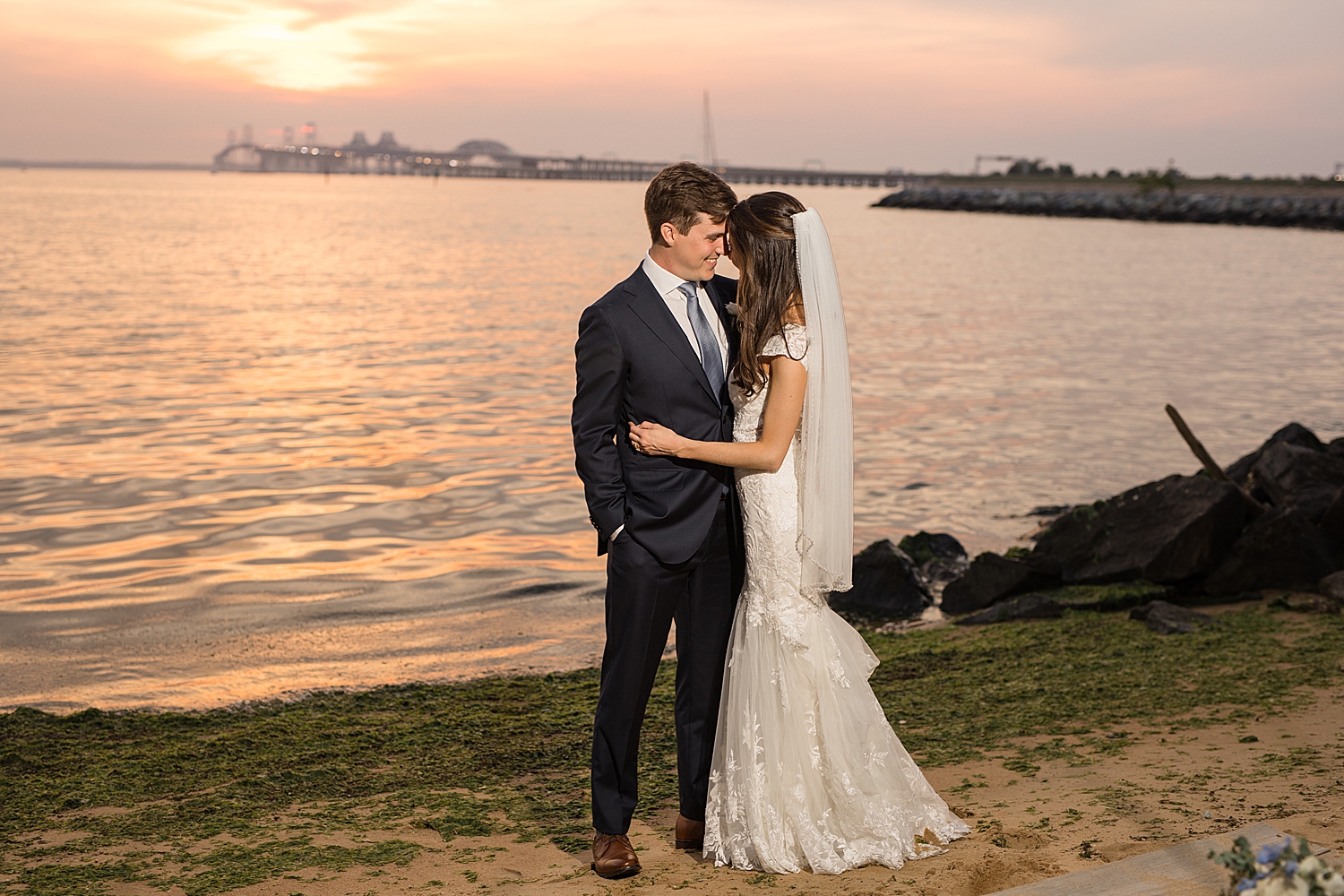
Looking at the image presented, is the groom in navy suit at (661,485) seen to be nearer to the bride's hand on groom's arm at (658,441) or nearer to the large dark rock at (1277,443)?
the bride's hand on groom's arm at (658,441)

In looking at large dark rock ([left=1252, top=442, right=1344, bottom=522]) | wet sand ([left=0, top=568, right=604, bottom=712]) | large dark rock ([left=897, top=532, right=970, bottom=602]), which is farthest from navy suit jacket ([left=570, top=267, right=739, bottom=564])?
large dark rock ([left=1252, top=442, right=1344, bottom=522])

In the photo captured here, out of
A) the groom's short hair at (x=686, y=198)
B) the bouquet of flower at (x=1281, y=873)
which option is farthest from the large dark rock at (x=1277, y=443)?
the bouquet of flower at (x=1281, y=873)

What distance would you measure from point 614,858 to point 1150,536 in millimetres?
6562

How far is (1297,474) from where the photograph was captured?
1046 centimetres

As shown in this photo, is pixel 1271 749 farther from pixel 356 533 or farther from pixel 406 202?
pixel 406 202

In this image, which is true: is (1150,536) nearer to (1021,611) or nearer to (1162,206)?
(1021,611)

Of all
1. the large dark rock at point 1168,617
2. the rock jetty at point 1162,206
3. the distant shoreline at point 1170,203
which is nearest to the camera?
the large dark rock at point 1168,617

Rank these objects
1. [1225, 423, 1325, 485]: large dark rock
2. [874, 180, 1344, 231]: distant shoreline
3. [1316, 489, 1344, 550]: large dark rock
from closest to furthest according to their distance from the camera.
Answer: [1316, 489, 1344, 550]: large dark rock < [1225, 423, 1325, 485]: large dark rock < [874, 180, 1344, 231]: distant shoreline

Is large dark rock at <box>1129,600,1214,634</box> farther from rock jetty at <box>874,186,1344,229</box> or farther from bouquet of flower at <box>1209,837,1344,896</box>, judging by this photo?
rock jetty at <box>874,186,1344,229</box>

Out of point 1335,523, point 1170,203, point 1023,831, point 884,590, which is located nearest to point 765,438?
point 1023,831

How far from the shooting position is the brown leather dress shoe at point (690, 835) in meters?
4.56

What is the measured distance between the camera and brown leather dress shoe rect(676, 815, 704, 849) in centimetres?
456

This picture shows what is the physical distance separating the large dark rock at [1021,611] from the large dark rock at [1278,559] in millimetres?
1295

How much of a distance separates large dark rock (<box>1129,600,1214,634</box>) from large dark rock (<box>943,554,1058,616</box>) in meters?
1.29
